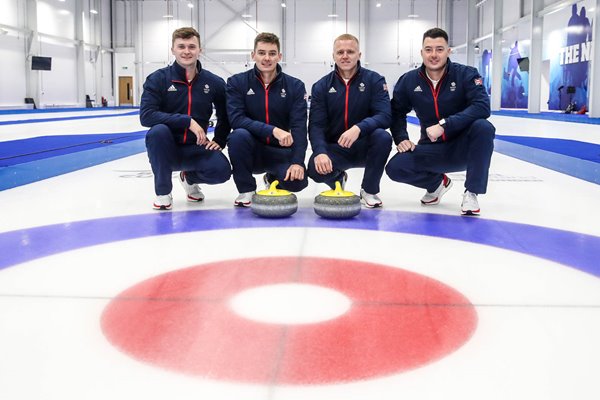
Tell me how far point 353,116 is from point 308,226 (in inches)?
37.9

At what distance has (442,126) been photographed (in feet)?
11.6

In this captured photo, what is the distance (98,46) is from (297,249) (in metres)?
27.9

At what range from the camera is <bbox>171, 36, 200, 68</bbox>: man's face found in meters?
3.67

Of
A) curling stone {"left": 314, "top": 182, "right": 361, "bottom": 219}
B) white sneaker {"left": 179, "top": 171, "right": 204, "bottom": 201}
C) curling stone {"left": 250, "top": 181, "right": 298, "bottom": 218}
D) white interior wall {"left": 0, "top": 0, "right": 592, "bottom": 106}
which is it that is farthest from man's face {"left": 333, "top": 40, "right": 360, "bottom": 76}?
white interior wall {"left": 0, "top": 0, "right": 592, "bottom": 106}

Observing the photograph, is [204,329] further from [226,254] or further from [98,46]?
[98,46]

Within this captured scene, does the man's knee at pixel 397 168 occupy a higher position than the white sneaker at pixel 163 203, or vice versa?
the man's knee at pixel 397 168

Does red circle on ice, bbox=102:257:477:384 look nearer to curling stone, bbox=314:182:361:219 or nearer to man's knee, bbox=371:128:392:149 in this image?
curling stone, bbox=314:182:361:219

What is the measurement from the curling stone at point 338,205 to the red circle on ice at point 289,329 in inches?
41.4

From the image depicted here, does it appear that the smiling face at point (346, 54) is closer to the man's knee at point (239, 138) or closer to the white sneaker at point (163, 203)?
the man's knee at point (239, 138)

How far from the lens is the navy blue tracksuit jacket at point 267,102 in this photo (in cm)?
373

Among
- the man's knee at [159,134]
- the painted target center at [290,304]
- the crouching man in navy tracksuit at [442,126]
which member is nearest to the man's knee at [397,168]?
the crouching man in navy tracksuit at [442,126]

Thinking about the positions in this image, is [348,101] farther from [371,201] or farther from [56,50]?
[56,50]

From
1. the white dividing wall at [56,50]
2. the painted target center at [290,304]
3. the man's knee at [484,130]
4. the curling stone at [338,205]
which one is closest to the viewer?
the painted target center at [290,304]

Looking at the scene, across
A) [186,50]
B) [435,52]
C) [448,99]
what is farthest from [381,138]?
[186,50]
